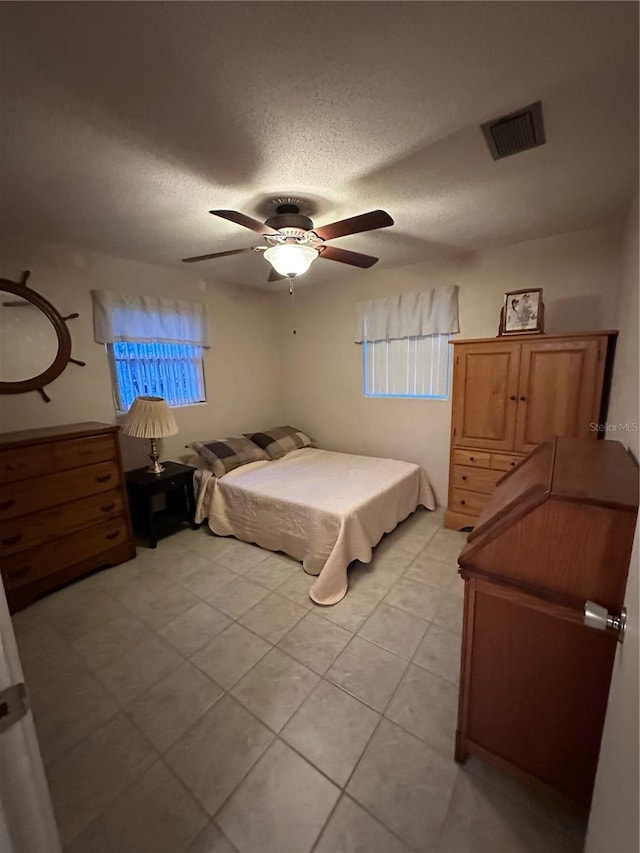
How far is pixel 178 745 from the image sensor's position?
136 centimetres

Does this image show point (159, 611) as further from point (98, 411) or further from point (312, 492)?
point (98, 411)

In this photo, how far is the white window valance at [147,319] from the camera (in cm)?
275

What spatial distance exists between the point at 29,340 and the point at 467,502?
3.60 metres

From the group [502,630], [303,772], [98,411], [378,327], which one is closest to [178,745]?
[303,772]

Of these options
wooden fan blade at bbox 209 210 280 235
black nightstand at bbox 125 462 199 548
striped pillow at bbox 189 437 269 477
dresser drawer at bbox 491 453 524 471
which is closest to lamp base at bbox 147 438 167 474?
black nightstand at bbox 125 462 199 548

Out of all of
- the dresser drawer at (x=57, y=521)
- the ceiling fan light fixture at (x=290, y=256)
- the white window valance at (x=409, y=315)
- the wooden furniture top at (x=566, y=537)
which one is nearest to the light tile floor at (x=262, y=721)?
the dresser drawer at (x=57, y=521)

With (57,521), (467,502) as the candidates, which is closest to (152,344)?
(57,521)

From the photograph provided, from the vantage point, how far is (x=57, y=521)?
2242 millimetres

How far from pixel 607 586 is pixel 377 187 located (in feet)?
6.42

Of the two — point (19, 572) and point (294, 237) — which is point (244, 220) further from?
point (19, 572)

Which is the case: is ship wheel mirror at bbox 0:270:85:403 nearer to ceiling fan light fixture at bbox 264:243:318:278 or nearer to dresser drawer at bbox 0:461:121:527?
dresser drawer at bbox 0:461:121:527

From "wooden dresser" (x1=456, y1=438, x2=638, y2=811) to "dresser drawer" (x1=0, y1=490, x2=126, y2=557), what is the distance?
8.05 feet

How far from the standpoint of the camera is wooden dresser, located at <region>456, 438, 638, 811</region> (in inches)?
37.1

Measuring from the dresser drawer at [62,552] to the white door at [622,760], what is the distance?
9.18 ft
